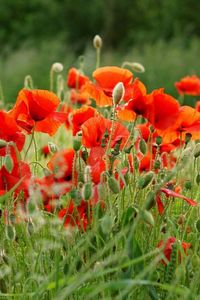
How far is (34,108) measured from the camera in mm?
1861

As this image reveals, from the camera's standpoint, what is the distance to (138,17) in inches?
733

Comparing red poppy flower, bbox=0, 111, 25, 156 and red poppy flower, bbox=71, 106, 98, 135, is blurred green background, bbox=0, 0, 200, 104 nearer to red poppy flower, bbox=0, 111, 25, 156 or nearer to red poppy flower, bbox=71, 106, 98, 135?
red poppy flower, bbox=71, 106, 98, 135

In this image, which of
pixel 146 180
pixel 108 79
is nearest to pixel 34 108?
pixel 108 79

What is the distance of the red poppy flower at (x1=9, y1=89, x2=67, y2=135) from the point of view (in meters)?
1.86

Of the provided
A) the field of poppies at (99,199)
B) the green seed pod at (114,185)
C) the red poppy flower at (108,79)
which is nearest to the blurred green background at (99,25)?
the red poppy flower at (108,79)

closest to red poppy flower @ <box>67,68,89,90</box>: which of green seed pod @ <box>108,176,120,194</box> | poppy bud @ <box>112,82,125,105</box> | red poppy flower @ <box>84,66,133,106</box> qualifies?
red poppy flower @ <box>84,66,133,106</box>

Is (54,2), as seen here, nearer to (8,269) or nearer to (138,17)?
(138,17)

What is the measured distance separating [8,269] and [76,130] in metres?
0.58

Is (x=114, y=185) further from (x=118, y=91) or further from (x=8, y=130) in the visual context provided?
(x=8, y=130)

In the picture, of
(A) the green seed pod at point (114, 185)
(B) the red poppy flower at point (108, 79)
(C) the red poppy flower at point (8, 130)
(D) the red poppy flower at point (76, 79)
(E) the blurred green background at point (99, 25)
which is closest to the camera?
(A) the green seed pod at point (114, 185)

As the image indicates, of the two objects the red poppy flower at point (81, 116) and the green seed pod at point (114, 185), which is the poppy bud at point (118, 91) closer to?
the green seed pod at point (114, 185)

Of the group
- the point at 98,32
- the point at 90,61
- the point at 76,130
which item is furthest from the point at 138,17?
the point at 76,130

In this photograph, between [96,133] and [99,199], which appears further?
[96,133]

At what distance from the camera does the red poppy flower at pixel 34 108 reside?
186 cm
